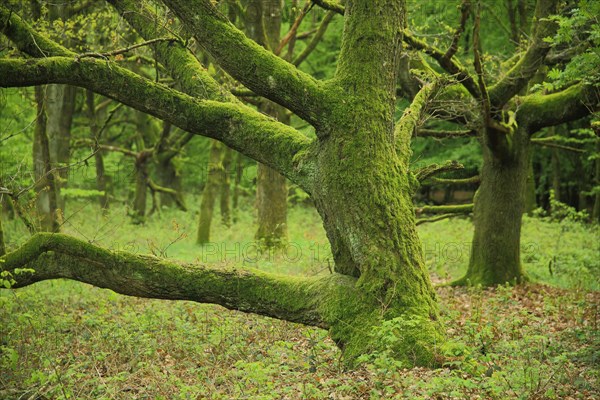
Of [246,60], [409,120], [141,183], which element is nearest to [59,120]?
[141,183]

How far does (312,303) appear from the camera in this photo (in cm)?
696

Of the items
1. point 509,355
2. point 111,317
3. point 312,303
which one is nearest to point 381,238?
point 312,303

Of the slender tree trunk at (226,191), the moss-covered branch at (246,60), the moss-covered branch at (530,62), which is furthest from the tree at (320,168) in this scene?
the slender tree trunk at (226,191)

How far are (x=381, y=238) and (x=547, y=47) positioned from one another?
241 inches

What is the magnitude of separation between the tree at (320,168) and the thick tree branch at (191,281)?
13mm

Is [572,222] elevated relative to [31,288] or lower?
elevated

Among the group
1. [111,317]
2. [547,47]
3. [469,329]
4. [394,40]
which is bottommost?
[111,317]

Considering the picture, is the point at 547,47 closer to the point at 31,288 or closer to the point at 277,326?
the point at 277,326

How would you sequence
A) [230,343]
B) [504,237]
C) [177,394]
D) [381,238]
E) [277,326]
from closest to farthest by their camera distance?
1. [177,394]
2. [381,238]
3. [230,343]
4. [277,326]
5. [504,237]

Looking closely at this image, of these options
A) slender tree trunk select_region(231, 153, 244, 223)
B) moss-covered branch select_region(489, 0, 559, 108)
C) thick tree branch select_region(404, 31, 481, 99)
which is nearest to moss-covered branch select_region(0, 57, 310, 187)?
thick tree branch select_region(404, 31, 481, 99)

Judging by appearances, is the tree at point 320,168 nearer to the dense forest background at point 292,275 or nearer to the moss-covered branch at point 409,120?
the moss-covered branch at point 409,120

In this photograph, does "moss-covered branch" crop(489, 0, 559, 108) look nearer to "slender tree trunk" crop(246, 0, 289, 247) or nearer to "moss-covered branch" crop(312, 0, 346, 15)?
"moss-covered branch" crop(312, 0, 346, 15)

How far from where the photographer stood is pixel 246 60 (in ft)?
22.3

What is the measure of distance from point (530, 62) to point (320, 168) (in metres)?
5.72
